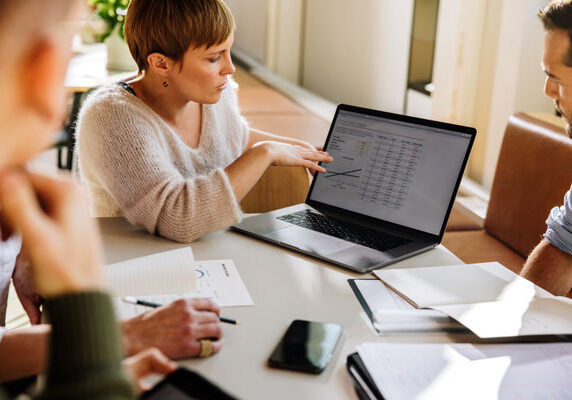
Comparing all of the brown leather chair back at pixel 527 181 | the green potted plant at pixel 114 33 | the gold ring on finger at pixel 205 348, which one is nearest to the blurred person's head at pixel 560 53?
the brown leather chair back at pixel 527 181

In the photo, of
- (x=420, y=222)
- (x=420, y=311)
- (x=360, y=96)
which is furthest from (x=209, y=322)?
(x=360, y=96)

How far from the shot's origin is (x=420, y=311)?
1044mm

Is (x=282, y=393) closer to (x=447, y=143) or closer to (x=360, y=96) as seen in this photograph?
(x=447, y=143)

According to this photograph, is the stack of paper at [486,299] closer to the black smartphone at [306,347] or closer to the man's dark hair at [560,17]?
the black smartphone at [306,347]

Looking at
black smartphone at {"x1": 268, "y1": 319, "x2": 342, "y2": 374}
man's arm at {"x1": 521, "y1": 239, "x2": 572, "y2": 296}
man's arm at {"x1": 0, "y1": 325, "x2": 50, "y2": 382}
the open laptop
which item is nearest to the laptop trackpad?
the open laptop

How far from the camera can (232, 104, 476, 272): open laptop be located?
4.49ft

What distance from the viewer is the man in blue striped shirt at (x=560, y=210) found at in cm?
146

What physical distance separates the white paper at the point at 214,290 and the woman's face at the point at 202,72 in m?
0.46

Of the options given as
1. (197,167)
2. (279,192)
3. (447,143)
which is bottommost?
(279,192)

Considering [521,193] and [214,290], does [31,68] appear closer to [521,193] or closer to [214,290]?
[214,290]

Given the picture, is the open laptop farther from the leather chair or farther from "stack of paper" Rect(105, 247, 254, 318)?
the leather chair

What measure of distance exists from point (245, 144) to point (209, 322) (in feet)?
3.36

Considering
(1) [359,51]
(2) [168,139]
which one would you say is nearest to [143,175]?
(2) [168,139]

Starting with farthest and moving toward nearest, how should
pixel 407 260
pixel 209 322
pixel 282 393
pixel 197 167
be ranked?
pixel 197 167
pixel 407 260
pixel 209 322
pixel 282 393
